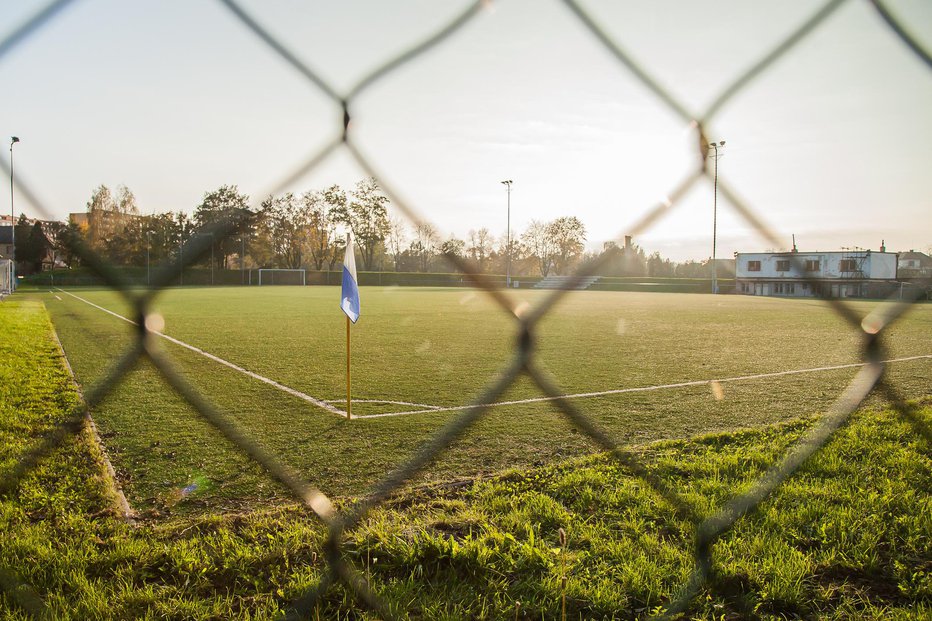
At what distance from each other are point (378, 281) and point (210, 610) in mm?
42527

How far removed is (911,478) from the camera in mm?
2791

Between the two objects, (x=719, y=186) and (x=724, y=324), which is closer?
(x=719, y=186)

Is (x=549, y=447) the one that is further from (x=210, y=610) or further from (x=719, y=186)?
(x=719, y=186)

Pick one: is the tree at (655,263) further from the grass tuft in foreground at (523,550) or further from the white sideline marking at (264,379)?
the white sideline marking at (264,379)

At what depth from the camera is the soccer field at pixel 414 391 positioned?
12.3 ft

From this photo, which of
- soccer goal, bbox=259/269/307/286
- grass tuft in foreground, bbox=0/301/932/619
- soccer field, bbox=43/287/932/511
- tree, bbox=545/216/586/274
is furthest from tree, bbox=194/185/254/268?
soccer goal, bbox=259/269/307/286

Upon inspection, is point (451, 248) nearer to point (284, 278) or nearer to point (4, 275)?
point (4, 275)

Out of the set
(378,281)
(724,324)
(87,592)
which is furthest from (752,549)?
(378,281)

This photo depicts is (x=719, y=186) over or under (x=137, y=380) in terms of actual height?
over

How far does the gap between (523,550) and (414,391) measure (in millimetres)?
4117

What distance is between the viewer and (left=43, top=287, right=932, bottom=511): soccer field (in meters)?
3.73

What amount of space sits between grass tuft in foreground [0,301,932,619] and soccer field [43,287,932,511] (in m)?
0.58

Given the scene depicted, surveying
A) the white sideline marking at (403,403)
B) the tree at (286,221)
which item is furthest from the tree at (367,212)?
the white sideline marking at (403,403)

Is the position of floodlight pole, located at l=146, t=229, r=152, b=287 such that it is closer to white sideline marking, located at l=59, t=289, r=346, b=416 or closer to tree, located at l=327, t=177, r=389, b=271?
tree, located at l=327, t=177, r=389, b=271
